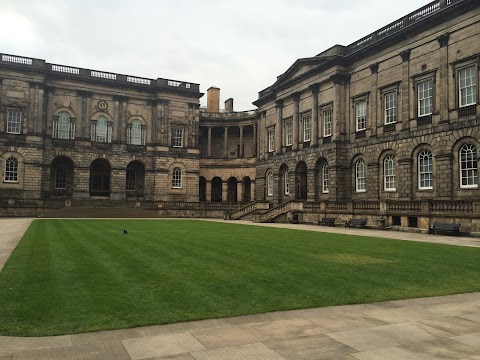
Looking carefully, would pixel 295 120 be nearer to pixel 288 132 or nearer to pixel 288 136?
pixel 288 132

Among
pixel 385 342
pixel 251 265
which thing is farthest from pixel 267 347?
pixel 251 265

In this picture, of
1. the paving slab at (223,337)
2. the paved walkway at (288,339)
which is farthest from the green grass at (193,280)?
the paving slab at (223,337)

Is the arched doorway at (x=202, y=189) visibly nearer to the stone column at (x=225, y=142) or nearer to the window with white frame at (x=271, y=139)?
the stone column at (x=225, y=142)

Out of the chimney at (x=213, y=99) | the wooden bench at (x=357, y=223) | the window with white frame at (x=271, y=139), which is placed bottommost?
the wooden bench at (x=357, y=223)

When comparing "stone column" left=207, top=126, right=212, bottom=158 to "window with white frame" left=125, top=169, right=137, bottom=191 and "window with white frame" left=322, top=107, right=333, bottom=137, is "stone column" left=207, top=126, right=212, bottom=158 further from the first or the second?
"window with white frame" left=322, top=107, right=333, bottom=137

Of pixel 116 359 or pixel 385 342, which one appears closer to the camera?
pixel 116 359

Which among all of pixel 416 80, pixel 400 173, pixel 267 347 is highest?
pixel 416 80

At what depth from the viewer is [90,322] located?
20.9 feet

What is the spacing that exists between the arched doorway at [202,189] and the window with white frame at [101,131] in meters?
14.5

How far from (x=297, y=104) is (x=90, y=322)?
42692 millimetres

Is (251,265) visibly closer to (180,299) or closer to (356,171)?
(180,299)

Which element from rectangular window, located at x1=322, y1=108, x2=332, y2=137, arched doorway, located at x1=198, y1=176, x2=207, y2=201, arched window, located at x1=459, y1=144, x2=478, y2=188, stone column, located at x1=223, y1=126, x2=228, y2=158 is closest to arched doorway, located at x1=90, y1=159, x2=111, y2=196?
arched doorway, located at x1=198, y1=176, x2=207, y2=201

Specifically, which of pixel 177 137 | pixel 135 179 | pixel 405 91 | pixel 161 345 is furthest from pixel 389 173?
pixel 135 179

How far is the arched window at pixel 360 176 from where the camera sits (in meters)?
38.3
